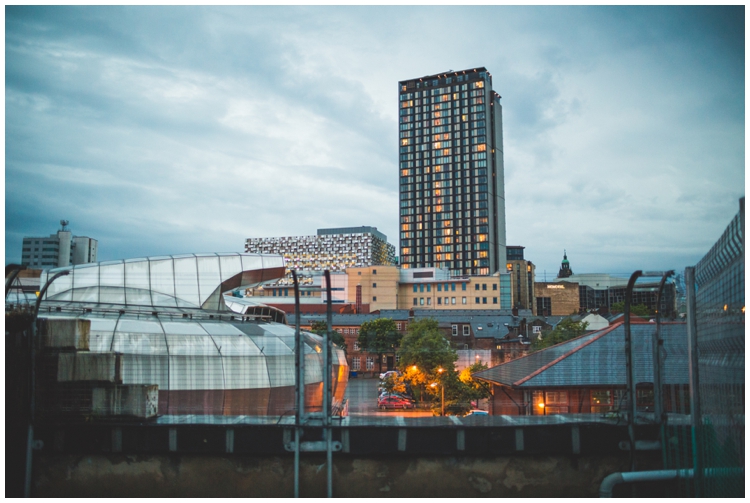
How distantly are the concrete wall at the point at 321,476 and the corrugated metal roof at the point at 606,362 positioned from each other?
4.42ft

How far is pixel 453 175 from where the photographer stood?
13212 cm

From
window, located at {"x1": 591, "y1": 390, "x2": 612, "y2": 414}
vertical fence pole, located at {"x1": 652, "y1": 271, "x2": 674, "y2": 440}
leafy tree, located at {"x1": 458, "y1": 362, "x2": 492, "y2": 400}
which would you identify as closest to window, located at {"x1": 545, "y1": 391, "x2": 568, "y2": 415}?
window, located at {"x1": 591, "y1": 390, "x2": 612, "y2": 414}

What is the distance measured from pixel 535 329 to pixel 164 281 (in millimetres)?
52123

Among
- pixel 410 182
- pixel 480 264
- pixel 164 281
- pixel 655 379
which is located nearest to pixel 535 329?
pixel 164 281

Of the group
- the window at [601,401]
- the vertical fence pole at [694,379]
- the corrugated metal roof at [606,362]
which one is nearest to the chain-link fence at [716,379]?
the vertical fence pole at [694,379]

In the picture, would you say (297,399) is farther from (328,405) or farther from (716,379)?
(716,379)

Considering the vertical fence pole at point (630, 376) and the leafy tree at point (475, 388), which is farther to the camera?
the leafy tree at point (475, 388)

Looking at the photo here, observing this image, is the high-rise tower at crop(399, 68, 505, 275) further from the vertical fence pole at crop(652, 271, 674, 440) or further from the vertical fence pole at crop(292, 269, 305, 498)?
the vertical fence pole at crop(292, 269, 305, 498)

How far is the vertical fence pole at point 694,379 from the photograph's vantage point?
20.9 ft

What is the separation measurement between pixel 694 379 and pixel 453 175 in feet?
419

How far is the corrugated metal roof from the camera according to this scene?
7574mm

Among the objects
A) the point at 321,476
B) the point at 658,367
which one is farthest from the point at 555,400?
the point at 321,476

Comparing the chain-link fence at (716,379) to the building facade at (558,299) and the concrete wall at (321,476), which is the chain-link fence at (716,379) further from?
the building facade at (558,299)

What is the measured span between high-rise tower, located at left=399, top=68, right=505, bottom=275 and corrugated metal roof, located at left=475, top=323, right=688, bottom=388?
118896 millimetres
